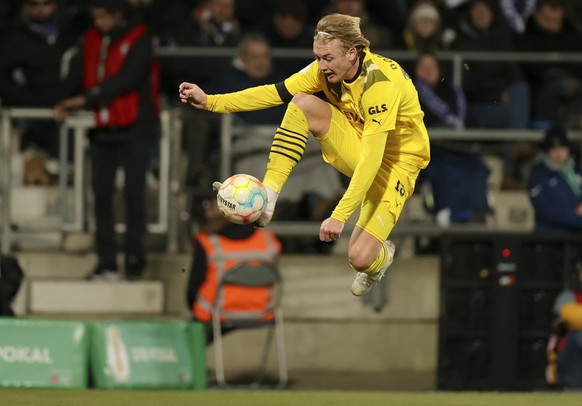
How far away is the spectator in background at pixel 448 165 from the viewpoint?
51.5 ft

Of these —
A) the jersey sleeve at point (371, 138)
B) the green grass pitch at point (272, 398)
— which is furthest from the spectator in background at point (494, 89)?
the jersey sleeve at point (371, 138)

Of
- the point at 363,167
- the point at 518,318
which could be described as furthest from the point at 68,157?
the point at 363,167

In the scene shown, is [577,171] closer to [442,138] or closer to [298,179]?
[442,138]

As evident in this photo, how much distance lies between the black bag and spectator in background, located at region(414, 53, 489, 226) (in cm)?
366

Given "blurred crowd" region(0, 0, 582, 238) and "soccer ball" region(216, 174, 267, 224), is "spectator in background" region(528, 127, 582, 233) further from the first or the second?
"soccer ball" region(216, 174, 267, 224)

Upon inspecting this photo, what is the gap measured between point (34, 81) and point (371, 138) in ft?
18.8

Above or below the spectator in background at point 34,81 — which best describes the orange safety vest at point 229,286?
below

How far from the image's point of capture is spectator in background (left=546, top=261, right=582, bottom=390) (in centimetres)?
1433

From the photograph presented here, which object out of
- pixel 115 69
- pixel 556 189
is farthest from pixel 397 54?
pixel 115 69

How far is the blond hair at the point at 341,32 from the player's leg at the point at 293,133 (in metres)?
0.53

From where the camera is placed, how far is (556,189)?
1508 cm

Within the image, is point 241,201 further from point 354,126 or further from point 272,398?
point 272,398

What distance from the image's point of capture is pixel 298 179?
609 inches

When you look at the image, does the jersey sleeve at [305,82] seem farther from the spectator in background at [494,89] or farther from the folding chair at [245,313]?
the spectator in background at [494,89]
